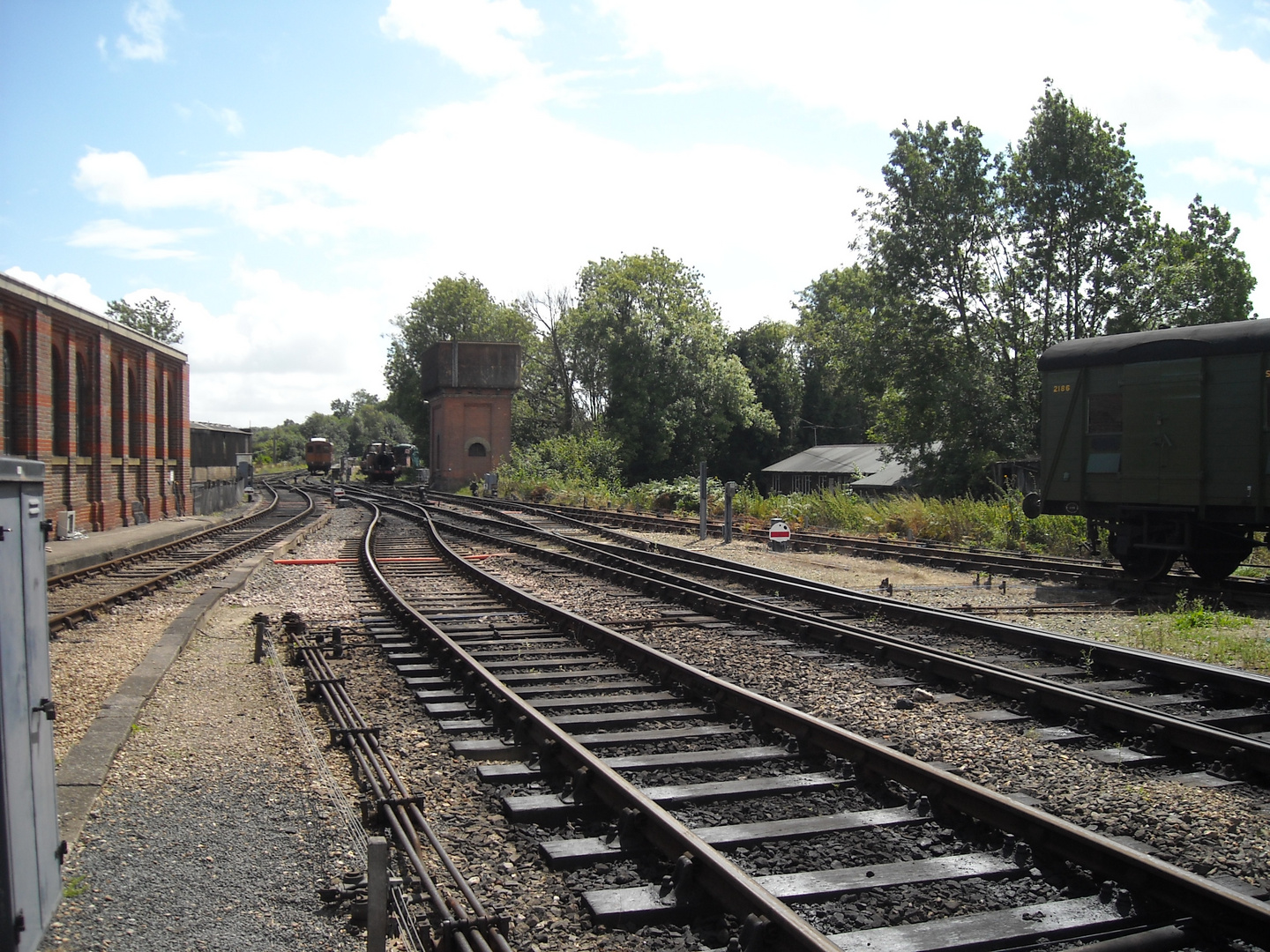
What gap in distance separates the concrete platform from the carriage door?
14361 millimetres

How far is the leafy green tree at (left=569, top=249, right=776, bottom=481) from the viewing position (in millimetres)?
58156

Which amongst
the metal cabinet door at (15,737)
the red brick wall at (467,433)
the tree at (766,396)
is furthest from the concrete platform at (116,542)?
the tree at (766,396)

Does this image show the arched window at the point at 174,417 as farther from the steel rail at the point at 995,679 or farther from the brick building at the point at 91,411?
the steel rail at the point at 995,679

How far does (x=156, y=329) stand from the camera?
95.3 metres

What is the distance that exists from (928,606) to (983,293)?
2595 cm

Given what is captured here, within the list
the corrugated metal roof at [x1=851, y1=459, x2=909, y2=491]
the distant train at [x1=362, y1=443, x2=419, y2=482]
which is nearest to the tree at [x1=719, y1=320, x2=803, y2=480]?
the corrugated metal roof at [x1=851, y1=459, x2=909, y2=491]

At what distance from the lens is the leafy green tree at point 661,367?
58156 mm

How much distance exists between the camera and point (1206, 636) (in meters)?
9.44

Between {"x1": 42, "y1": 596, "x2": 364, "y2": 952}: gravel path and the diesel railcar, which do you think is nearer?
{"x1": 42, "y1": 596, "x2": 364, "y2": 952}: gravel path

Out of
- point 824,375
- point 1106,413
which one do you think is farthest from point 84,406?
point 824,375

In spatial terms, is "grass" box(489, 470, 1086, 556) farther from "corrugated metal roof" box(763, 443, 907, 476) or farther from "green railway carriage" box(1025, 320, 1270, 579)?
"corrugated metal roof" box(763, 443, 907, 476)

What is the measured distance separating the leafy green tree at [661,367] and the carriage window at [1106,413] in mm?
42429

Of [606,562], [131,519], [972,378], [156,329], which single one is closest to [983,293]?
[972,378]

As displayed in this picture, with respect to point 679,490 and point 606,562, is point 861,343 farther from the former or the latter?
point 606,562
